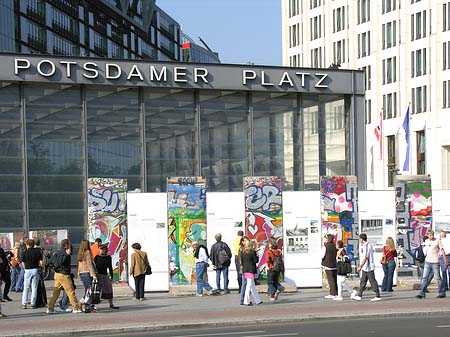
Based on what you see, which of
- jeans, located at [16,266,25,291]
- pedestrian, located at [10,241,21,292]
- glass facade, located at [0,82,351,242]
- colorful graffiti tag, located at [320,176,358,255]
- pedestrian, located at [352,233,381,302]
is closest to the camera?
pedestrian, located at [352,233,381,302]

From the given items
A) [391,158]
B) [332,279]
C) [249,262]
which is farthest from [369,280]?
[391,158]

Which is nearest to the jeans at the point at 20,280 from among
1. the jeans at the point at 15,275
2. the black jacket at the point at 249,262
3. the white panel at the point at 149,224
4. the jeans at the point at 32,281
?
the jeans at the point at 15,275

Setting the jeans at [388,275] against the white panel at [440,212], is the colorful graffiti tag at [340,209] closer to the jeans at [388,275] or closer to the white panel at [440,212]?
the jeans at [388,275]

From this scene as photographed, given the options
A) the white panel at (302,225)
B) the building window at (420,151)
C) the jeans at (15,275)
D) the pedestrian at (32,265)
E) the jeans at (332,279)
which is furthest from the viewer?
the building window at (420,151)

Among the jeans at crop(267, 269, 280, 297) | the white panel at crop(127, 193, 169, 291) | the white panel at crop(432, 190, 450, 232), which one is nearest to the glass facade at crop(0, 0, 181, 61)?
the white panel at crop(127, 193, 169, 291)

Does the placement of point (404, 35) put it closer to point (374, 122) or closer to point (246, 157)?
point (374, 122)

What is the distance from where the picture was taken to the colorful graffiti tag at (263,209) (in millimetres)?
25531

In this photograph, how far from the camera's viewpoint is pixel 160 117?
3569 centimetres

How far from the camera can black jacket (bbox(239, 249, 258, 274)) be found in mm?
22234

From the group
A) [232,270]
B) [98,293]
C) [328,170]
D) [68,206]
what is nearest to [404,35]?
[328,170]

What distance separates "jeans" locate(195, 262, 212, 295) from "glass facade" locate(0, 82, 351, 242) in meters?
10.6

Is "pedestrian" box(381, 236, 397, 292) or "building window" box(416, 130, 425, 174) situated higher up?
"building window" box(416, 130, 425, 174)

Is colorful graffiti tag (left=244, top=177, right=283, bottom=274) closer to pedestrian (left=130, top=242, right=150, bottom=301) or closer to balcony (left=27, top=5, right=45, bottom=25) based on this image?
pedestrian (left=130, top=242, right=150, bottom=301)

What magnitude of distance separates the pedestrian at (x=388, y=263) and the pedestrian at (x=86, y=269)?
25.6ft
